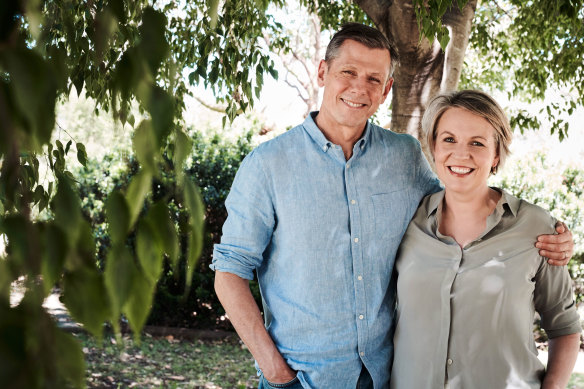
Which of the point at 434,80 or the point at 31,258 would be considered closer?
the point at 31,258

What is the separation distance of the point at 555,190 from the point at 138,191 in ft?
28.4

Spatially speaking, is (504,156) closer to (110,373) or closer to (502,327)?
(502,327)

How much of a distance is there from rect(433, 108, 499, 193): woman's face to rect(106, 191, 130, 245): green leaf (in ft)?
6.28

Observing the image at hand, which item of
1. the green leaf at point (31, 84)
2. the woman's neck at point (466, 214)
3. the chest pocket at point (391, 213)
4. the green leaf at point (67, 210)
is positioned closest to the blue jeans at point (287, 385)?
the chest pocket at point (391, 213)

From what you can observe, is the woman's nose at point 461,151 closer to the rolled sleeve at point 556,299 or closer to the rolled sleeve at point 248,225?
the rolled sleeve at point 556,299

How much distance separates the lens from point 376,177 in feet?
8.59

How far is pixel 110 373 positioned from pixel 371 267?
513cm

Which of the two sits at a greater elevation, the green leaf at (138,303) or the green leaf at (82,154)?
the green leaf at (82,154)

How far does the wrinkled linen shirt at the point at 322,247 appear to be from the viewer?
2465 mm

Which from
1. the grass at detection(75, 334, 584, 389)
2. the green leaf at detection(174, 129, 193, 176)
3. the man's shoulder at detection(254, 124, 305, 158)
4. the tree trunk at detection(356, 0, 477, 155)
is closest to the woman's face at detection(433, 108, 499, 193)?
the man's shoulder at detection(254, 124, 305, 158)

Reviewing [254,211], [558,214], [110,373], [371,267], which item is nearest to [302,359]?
[371,267]

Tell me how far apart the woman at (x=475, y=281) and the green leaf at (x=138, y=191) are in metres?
1.81

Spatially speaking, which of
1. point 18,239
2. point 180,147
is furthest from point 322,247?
point 18,239

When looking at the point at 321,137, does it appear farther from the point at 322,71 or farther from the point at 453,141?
the point at 453,141
